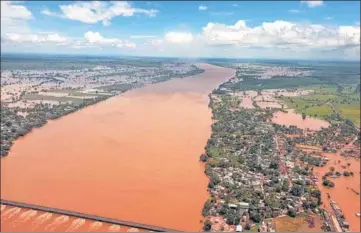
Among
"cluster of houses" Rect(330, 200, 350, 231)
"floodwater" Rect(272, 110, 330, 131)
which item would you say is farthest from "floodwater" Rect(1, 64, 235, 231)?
"floodwater" Rect(272, 110, 330, 131)

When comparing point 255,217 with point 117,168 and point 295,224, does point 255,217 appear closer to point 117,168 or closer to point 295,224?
point 295,224

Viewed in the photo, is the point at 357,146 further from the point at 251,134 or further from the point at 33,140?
the point at 33,140

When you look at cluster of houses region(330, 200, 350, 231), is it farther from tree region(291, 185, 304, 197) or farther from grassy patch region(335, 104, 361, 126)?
grassy patch region(335, 104, 361, 126)

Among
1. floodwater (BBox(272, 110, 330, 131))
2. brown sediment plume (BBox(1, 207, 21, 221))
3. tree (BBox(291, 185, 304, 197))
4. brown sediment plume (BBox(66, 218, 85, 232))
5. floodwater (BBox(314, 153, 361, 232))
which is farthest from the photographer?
floodwater (BBox(272, 110, 330, 131))

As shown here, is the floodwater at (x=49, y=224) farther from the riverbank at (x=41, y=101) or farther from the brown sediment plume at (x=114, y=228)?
the riverbank at (x=41, y=101)

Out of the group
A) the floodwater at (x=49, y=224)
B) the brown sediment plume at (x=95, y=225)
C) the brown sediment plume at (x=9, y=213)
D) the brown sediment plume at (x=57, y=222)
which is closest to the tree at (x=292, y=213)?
the floodwater at (x=49, y=224)

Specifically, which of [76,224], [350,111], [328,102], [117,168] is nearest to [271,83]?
[328,102]
